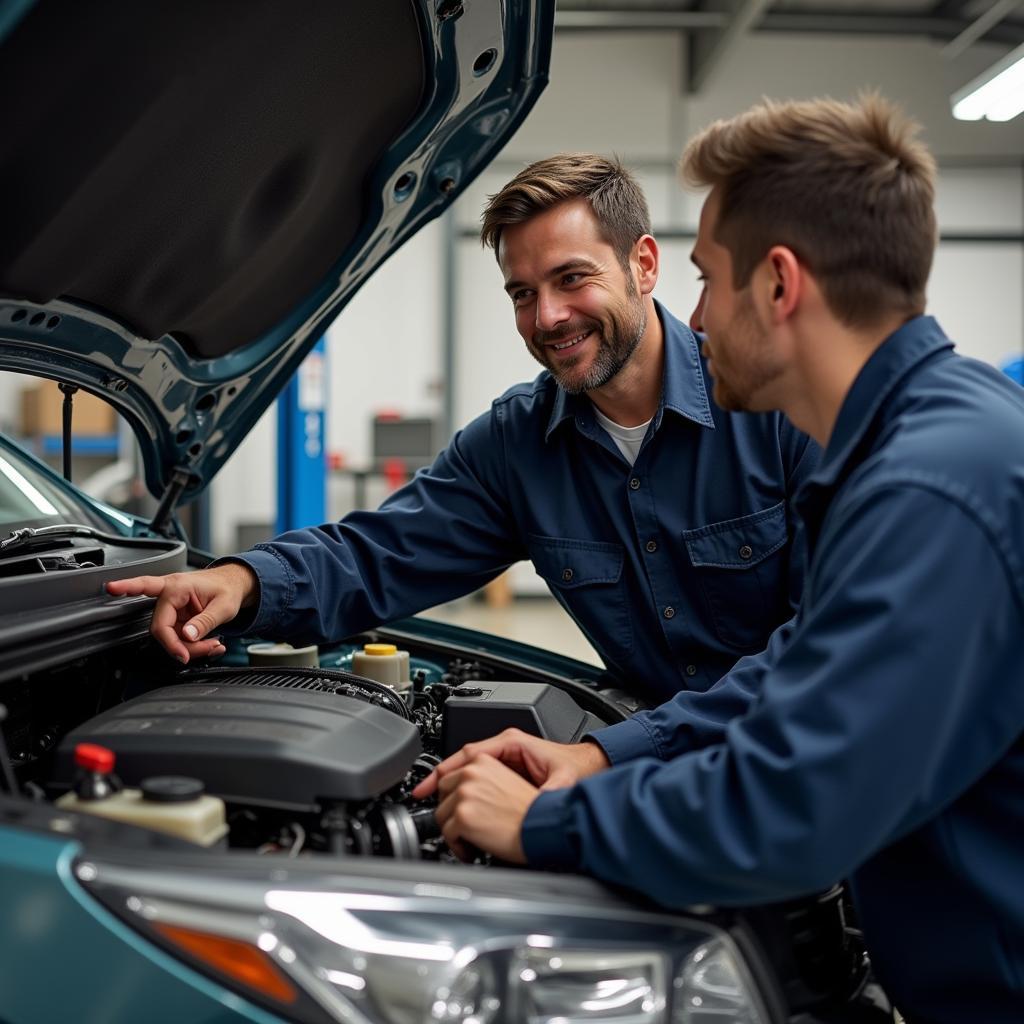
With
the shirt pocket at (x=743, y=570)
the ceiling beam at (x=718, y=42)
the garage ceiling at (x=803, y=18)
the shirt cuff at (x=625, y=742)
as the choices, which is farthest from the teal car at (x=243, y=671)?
the garage ceiling at (x=803, y=18)

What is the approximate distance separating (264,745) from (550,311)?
38.2 inches

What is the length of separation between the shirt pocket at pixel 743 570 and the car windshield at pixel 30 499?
3.46ft

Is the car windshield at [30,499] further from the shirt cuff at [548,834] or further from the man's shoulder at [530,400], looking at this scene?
the shirt cuff at [548,834]

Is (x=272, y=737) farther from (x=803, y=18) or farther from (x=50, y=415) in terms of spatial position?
(x=803, y=18)

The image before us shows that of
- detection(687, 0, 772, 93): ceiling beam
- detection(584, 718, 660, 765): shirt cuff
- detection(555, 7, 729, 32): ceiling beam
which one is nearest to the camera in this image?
detection(584, 718, 660, 765): shirt cuff

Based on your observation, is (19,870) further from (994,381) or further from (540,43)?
(540,43)

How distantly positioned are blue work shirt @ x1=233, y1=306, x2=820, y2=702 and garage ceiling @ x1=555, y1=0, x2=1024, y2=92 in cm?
602

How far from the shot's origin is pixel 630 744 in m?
1.42

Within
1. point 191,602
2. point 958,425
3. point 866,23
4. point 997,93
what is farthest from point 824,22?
point 958,425

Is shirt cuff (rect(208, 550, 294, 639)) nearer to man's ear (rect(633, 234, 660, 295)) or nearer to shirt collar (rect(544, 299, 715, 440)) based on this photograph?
shirt collar (rect(544, 299, 715, 440))

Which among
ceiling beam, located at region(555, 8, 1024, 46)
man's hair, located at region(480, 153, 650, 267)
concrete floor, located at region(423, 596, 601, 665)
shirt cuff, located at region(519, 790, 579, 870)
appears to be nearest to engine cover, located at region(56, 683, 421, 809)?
shirt cuff, located at region(519, 790, 579, 870)

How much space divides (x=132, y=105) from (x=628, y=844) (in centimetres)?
103

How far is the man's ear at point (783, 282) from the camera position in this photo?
43.7 inches

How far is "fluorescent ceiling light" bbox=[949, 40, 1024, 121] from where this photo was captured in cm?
383
